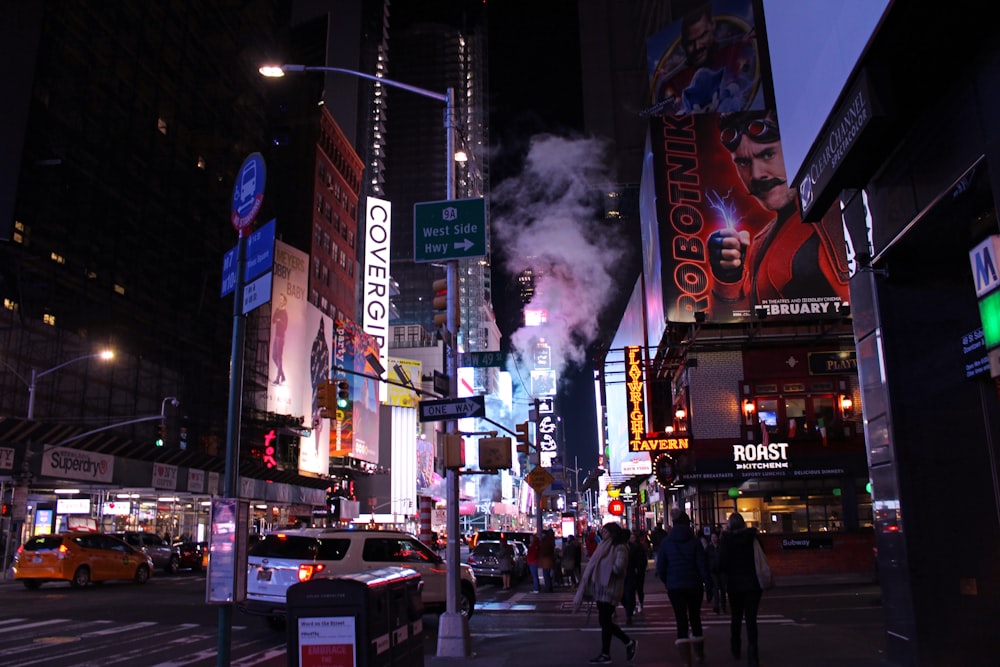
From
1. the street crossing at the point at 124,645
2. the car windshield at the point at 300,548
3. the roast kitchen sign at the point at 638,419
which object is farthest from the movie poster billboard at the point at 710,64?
the street crossing at the point at 124,645

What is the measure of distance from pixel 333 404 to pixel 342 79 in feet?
305

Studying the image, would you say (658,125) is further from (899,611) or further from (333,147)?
(333,147)

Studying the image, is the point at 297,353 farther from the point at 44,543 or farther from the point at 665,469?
the point at 44,543

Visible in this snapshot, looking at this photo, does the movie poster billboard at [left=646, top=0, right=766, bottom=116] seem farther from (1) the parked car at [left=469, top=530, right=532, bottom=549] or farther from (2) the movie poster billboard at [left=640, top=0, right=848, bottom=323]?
(1) the parked car at [left=469, top=530, right=532, bottom=549]

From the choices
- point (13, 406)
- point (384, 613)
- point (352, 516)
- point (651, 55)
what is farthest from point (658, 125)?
point (352, 516)

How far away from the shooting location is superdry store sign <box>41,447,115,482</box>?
31.5m

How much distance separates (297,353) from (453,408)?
189 ft

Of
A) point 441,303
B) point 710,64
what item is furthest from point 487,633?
point 710,64

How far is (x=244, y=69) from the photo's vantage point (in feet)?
204

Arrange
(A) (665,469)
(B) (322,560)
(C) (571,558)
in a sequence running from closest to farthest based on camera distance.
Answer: (B) (322,560), (C) (571,558), (A) (665,469)

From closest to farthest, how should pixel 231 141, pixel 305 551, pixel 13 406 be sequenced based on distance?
pixel 305 551, pixel 13 406, pixel 231 141

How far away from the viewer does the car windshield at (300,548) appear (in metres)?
14.2

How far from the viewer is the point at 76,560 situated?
981 inches

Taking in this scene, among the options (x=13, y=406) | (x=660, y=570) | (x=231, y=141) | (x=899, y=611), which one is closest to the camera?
(x=899, y=611)
